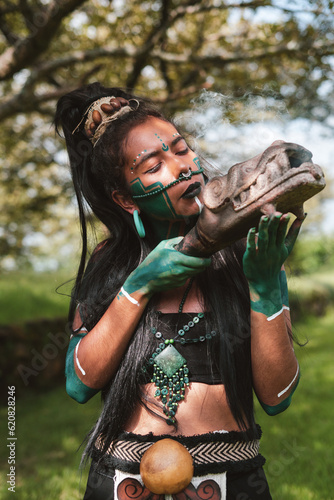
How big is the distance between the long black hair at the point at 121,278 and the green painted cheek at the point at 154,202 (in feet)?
0.34

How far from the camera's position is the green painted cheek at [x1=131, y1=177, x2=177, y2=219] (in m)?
1.76

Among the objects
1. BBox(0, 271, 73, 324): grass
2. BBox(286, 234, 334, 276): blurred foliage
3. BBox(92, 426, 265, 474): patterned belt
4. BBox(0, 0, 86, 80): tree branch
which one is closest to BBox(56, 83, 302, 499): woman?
BBox(92, 426, 265, 474): patterned belt

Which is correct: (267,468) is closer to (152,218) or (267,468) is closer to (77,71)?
(152,218)

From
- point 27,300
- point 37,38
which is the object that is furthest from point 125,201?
point 27,300

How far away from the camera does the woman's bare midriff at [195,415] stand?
1687 millimetres

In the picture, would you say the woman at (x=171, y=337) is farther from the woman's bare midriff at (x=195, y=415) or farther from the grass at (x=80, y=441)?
the grass at (x=80, y=441)

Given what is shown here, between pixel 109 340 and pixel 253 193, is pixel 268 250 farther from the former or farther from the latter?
pixel 109 340

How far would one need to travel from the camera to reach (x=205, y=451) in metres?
1.65

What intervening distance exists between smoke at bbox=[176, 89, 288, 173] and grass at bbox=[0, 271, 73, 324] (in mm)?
4739

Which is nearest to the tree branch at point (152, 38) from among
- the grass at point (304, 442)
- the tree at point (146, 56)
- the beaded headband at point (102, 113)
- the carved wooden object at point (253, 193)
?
the tree at point (146, 56)

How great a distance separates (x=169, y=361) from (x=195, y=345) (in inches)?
4.7

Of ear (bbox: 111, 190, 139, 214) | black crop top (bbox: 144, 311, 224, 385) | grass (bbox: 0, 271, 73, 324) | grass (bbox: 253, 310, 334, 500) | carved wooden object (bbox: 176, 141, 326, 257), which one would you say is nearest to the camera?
carved wooden object (bbox: 176, 141, 326, 257)

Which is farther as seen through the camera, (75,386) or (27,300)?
(27,300)

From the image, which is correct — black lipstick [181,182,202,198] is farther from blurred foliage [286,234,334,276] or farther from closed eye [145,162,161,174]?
blurred foliage [286,234,334,276]
